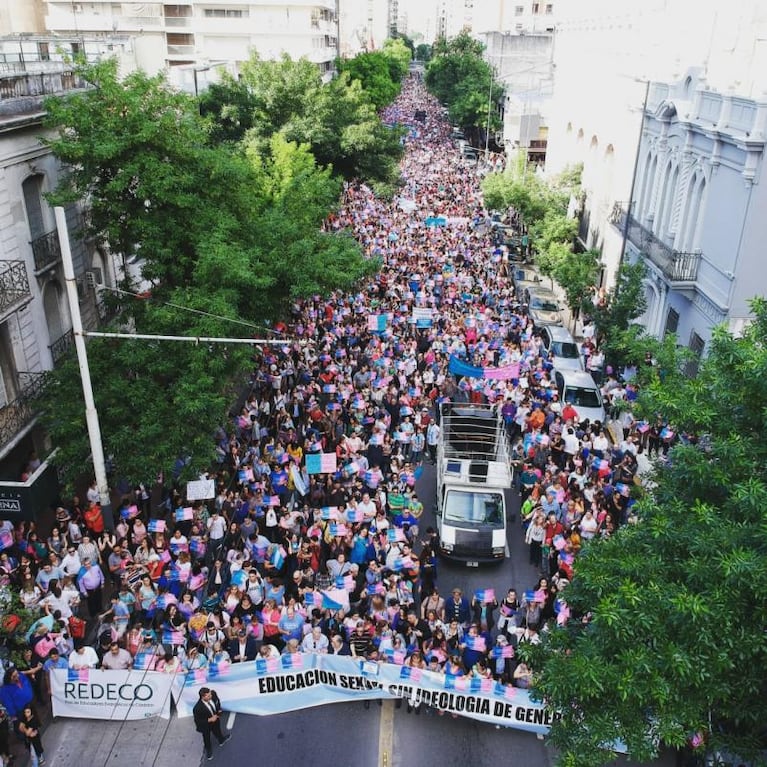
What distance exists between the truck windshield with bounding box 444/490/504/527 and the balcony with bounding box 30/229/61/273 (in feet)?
35.8

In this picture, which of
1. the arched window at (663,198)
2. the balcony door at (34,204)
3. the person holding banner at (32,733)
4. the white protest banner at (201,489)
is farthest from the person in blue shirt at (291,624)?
the arched window at (663,198)

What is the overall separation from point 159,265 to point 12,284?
3060mm

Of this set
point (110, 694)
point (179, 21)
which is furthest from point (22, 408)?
point (179, 21)

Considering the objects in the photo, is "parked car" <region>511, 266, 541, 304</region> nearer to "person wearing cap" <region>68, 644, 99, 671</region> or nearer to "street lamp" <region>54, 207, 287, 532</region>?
"street lamp" <region>54, 207, 287, 532</region>

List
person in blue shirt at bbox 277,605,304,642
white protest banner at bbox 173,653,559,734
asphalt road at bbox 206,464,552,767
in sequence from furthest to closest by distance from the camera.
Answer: person in blue shirt at bbox 277,605,304,642
white protest banner at bbox 173,653,559,734
asphalt road at bbox 206,464,552,767

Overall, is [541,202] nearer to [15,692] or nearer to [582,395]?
[582,395]

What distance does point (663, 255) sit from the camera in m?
26.5

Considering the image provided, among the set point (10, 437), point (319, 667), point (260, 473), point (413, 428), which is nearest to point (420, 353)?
point (413, 428)

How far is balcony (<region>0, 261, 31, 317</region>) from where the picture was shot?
52.5ft

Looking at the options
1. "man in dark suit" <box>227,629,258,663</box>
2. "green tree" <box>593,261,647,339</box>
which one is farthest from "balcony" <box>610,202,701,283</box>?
"man in dark suit" <box>227,629,258,663</box>

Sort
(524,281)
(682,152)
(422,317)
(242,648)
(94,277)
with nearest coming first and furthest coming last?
(242,648), (94,277), (682,152), (422,317), (524,281)

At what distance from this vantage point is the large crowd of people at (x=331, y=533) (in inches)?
501

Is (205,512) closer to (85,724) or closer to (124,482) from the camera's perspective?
(124,482)

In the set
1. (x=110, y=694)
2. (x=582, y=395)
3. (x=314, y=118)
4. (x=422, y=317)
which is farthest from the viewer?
(x=314, y=118)
